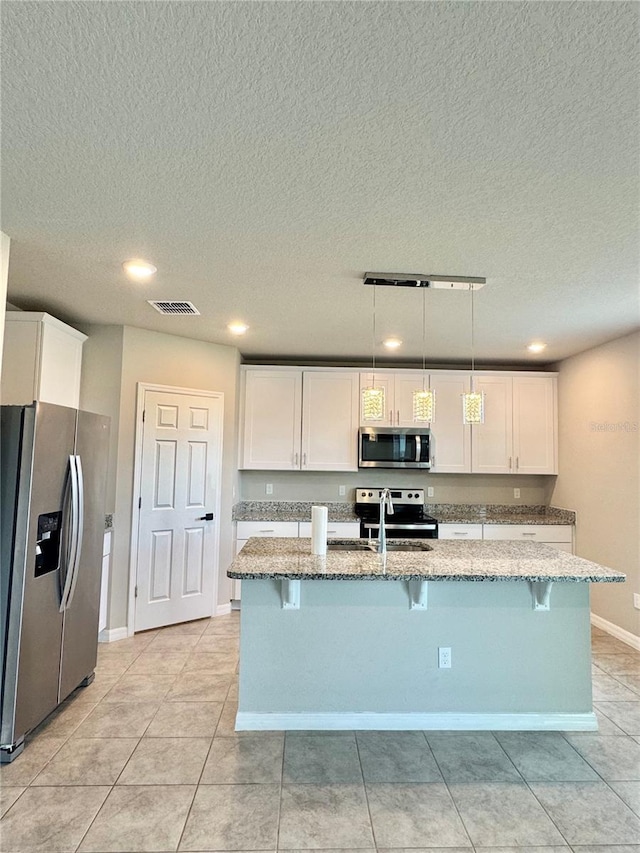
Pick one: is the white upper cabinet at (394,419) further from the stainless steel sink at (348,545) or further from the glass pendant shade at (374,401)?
the glass pendant shade at (374,401)

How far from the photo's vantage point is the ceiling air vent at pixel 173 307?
3402 millimetres

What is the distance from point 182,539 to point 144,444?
89 centimetres

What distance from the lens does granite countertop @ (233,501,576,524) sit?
4.90 meters

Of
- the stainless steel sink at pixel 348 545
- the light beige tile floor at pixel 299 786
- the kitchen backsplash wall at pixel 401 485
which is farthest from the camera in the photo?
the kitchen backsplash wall at pixel 401 485

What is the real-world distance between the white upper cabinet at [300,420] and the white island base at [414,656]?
7.61 ft

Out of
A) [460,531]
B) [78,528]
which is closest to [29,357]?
[78,528]

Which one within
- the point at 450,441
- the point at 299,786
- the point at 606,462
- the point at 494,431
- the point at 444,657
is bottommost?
the point at 299,786

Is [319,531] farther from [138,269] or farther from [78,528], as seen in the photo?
[138,269]

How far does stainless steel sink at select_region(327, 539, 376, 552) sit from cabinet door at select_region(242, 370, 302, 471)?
5.90ft

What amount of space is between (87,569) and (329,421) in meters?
2.65

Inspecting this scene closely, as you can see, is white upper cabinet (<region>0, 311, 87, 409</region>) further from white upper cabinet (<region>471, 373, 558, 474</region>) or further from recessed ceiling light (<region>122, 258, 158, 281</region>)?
white upper cabinet (<region>471, 373, 558, 474</region>)

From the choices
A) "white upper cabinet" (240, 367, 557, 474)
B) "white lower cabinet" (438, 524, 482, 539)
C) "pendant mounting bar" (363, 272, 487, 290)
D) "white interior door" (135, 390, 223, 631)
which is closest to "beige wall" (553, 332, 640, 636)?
"white upper cabinet" (240, 367, 557, 474)

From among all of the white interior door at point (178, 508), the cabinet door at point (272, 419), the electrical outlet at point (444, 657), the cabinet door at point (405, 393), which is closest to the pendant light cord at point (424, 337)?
the cabinet door at point (405, 393)

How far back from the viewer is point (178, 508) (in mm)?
4211
